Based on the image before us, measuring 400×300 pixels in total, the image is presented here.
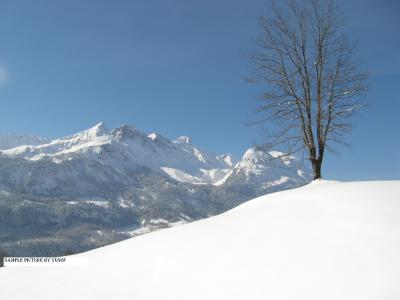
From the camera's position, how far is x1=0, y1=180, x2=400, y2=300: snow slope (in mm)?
6797

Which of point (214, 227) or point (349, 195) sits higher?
point (349, 195)

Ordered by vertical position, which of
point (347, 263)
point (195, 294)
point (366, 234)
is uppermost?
point (366, 234)

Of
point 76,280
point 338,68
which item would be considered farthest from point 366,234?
point 338,68

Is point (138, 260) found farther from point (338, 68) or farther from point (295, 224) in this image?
point (338, 68)

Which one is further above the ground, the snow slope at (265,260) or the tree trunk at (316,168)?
the tree trunk at (316,168)

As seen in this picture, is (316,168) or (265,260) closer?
(265,260)

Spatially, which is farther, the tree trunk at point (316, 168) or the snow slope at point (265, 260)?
the tree trunk at point (316, 168)

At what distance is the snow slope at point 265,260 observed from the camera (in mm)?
6797

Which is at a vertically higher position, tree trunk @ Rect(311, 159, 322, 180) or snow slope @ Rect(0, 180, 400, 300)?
tree trunk @ Rect(311, 159, 322, 180)

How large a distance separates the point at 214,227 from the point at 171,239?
111cm

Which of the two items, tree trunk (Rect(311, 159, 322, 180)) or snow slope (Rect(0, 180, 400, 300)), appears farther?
tree trunk (Rect(311, 159, 322, 180))

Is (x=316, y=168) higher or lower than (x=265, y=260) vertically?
higher

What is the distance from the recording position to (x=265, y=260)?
773cm

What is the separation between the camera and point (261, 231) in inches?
355
